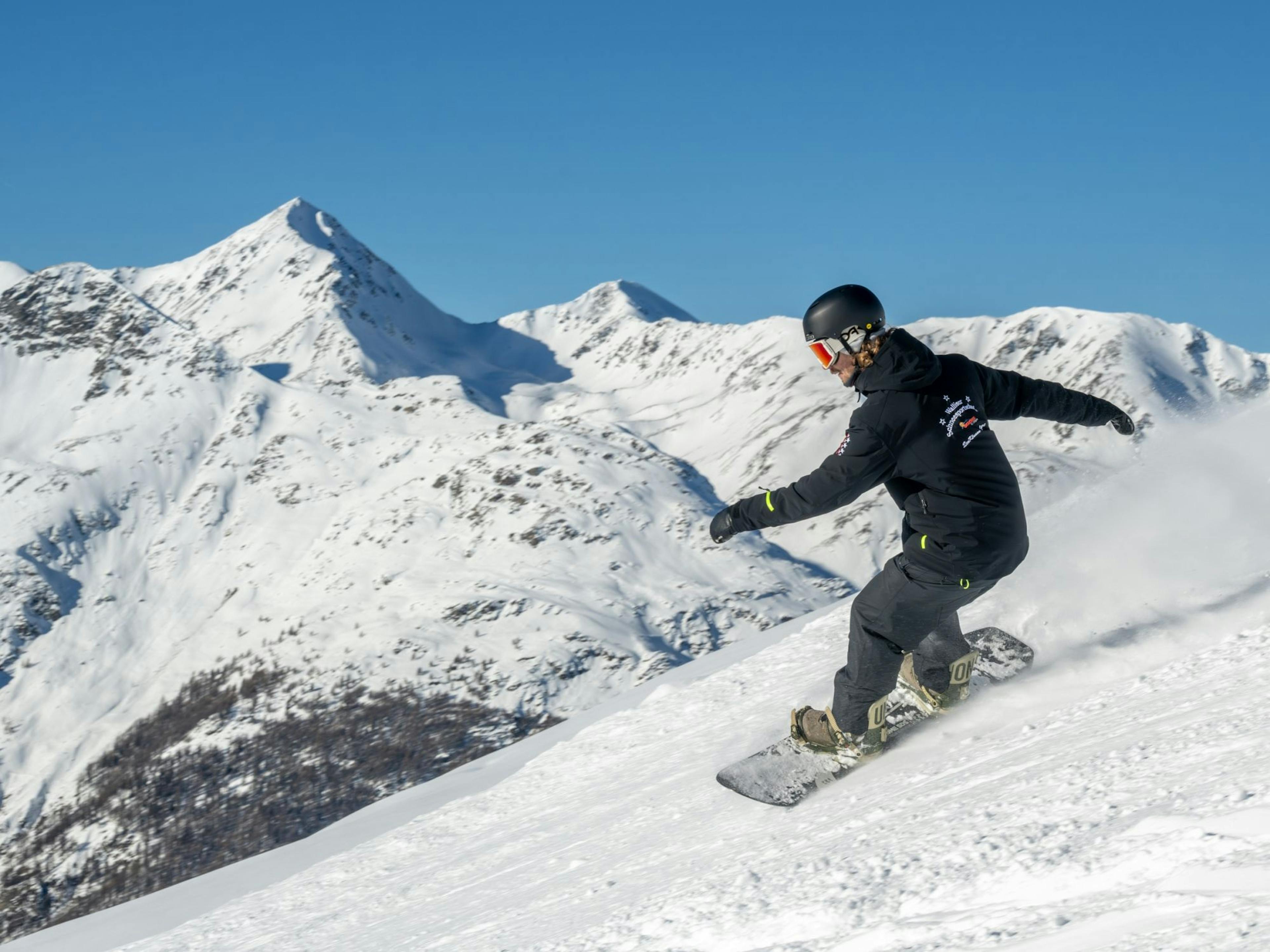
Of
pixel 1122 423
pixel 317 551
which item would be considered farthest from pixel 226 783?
pixel 1122 423

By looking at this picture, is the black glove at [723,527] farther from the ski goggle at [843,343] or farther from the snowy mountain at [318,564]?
the snowy mountain at [318,564]

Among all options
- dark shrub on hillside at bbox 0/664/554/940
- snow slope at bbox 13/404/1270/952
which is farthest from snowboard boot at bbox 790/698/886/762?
dark shrub on hillside at bbox 0/664/554/940

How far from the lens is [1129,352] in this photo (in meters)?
161

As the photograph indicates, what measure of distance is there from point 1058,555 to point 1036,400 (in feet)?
5.29

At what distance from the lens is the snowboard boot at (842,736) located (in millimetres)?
6941

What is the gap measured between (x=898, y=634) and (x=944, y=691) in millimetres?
762

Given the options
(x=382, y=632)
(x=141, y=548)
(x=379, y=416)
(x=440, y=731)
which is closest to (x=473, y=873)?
(x=440, y=731)

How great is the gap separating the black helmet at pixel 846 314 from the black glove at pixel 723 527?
45.7 inches

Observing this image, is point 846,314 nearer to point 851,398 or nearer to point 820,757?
point 820,757

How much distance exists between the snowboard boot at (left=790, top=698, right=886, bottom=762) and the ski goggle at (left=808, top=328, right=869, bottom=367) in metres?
2.17

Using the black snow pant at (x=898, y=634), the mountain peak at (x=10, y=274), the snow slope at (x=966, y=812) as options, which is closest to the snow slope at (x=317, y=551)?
the mountain peak at (x=10, y=274)

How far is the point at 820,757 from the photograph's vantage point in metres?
7.07

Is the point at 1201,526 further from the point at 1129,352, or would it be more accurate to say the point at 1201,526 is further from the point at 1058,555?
the point at 1129,352

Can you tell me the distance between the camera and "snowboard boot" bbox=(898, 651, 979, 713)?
23.3ft
